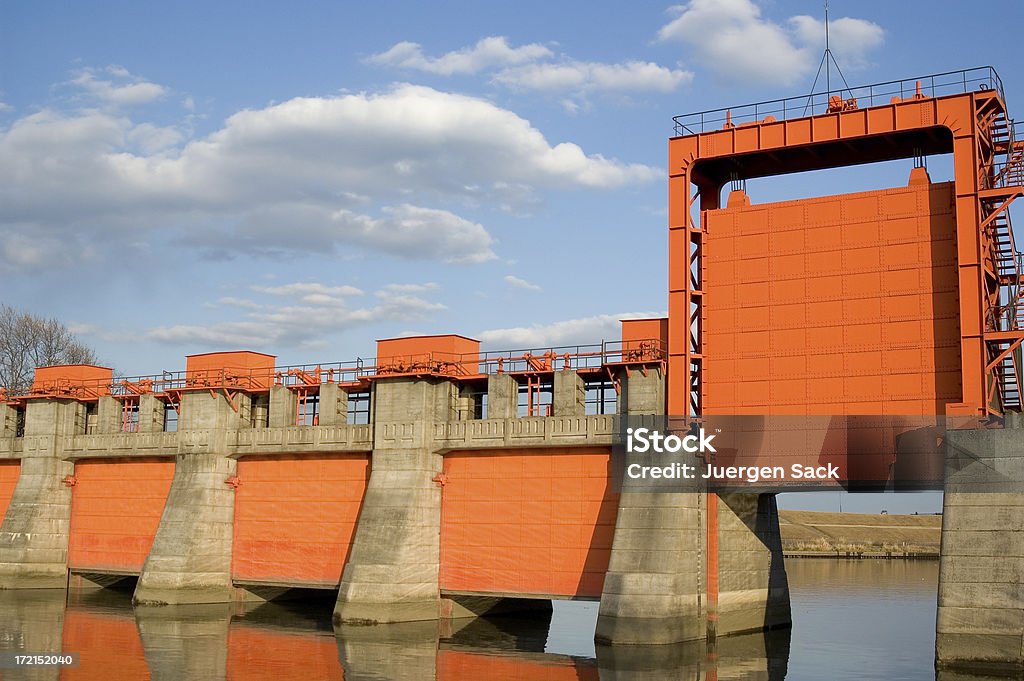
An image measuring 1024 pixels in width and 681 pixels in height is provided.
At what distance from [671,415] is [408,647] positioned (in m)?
13.9

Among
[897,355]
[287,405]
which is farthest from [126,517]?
[897,355]

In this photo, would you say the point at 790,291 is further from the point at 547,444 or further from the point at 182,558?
the point at 182,558

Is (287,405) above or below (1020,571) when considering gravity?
above

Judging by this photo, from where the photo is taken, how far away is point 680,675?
116 feet

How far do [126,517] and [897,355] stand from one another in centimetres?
4073

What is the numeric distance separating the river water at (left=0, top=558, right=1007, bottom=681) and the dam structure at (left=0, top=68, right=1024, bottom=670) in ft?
5.30

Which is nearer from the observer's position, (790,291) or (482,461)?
(790,291)

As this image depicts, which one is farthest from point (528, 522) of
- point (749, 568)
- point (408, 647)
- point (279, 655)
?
point (279, 655)

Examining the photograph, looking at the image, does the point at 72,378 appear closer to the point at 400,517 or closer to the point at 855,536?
the point at 400,517

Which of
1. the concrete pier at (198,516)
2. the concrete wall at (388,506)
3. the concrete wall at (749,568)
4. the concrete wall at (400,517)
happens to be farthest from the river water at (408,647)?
the concrete wall at (388,506)

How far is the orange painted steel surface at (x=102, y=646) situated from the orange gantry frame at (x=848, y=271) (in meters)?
22.8

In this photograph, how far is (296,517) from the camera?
51.9 meters

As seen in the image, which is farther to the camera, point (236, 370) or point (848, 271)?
point (236, 370)

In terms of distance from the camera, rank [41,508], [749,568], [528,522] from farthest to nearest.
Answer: [41,508] < [528,522] < [749,568]
